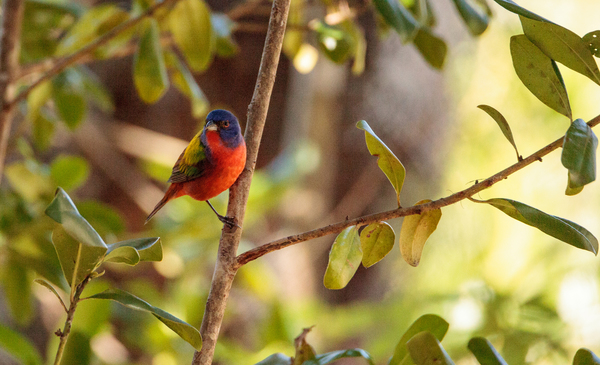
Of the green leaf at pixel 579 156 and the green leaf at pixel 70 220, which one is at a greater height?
the green leaf at pixel 70 220

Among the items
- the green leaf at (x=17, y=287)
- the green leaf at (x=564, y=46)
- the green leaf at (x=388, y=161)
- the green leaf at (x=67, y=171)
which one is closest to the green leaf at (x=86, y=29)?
the green leaf at (x=67, y=171)

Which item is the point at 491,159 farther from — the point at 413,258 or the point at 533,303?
the point at 413,258

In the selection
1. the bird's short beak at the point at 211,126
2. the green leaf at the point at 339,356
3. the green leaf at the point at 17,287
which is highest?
the green leaf at the point at 17,287

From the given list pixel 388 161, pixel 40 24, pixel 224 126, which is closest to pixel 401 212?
pixel 388 161

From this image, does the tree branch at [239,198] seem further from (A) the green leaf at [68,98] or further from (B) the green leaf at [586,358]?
(A) the green leaf at [68,98]

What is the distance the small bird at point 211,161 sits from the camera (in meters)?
1.26

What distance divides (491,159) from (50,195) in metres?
5.12

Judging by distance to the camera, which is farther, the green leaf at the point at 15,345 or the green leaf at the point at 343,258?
the green leaf at the point at 15,345

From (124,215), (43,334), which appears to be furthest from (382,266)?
(43,334)

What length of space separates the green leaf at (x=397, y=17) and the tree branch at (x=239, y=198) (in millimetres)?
375

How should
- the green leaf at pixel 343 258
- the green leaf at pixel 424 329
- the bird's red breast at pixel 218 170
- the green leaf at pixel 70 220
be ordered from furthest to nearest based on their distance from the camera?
the bird's red breast at pixel 218 170
the green leaf at pixel 424 329
the green leaf at pixel 343 258
the green leaf at pixel 70 220

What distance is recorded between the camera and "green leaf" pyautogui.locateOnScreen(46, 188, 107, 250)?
2.01ft

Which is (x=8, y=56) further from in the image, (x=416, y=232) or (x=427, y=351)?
(x=427, y=351)

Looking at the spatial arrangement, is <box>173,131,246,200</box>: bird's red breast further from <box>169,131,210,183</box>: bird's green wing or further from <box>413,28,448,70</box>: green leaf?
<box>413,28,448,70</box>: green leaf
